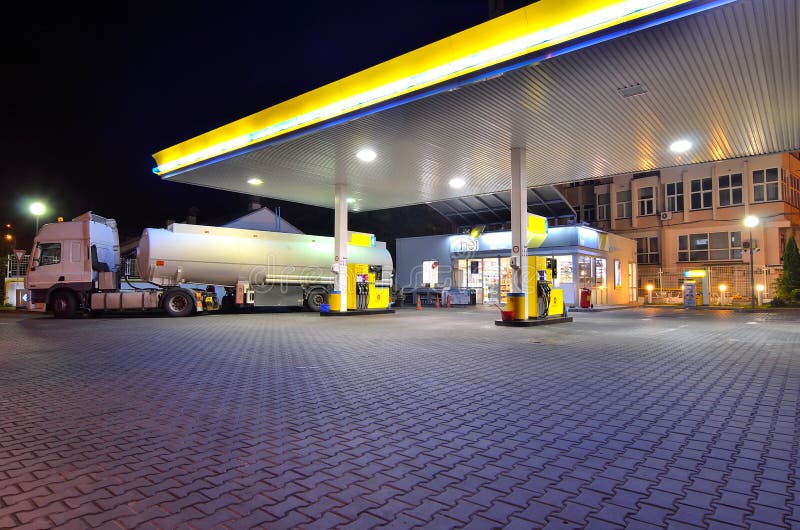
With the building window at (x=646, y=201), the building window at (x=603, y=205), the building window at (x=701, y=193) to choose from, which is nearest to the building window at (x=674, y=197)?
the building window at (x=701, y=193)

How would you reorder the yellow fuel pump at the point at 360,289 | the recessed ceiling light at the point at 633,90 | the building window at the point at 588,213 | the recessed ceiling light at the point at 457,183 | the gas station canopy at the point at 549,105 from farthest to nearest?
the building window at the point at 588,213
the yellow fuel pump at the point at 360,289
the recessed ceiling light at the point at 457,183
the recessed ceiling light at the point at 633,90
the gas station canopy at the point at 549,105

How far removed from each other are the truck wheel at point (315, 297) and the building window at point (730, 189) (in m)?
28.4

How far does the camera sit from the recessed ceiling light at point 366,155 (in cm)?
1482

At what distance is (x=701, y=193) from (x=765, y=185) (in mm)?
3634

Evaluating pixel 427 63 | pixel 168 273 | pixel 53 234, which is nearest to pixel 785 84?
pixel 427 63

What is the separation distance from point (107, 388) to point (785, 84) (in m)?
13.4

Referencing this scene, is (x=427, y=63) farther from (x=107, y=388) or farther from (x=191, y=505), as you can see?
(x=191, y=505)

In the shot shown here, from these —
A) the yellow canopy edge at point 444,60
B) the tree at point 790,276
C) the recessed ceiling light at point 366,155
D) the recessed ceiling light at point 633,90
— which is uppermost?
the yellow canopy edge at point 444,60

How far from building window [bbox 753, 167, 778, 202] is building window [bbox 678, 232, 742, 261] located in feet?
8.79

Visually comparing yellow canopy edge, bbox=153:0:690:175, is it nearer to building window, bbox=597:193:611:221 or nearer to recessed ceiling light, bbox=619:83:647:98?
recessed ceiling light, bbox=619:83:647:98

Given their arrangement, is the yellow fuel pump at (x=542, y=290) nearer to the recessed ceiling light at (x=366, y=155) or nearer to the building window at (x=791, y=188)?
the recessed ceiling light at (x=366, y=155)

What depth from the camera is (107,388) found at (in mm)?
5699

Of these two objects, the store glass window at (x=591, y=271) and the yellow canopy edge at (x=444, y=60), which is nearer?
the yellow canopy edge at (x=444, y=60)

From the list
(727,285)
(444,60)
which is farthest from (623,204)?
(444,60)
